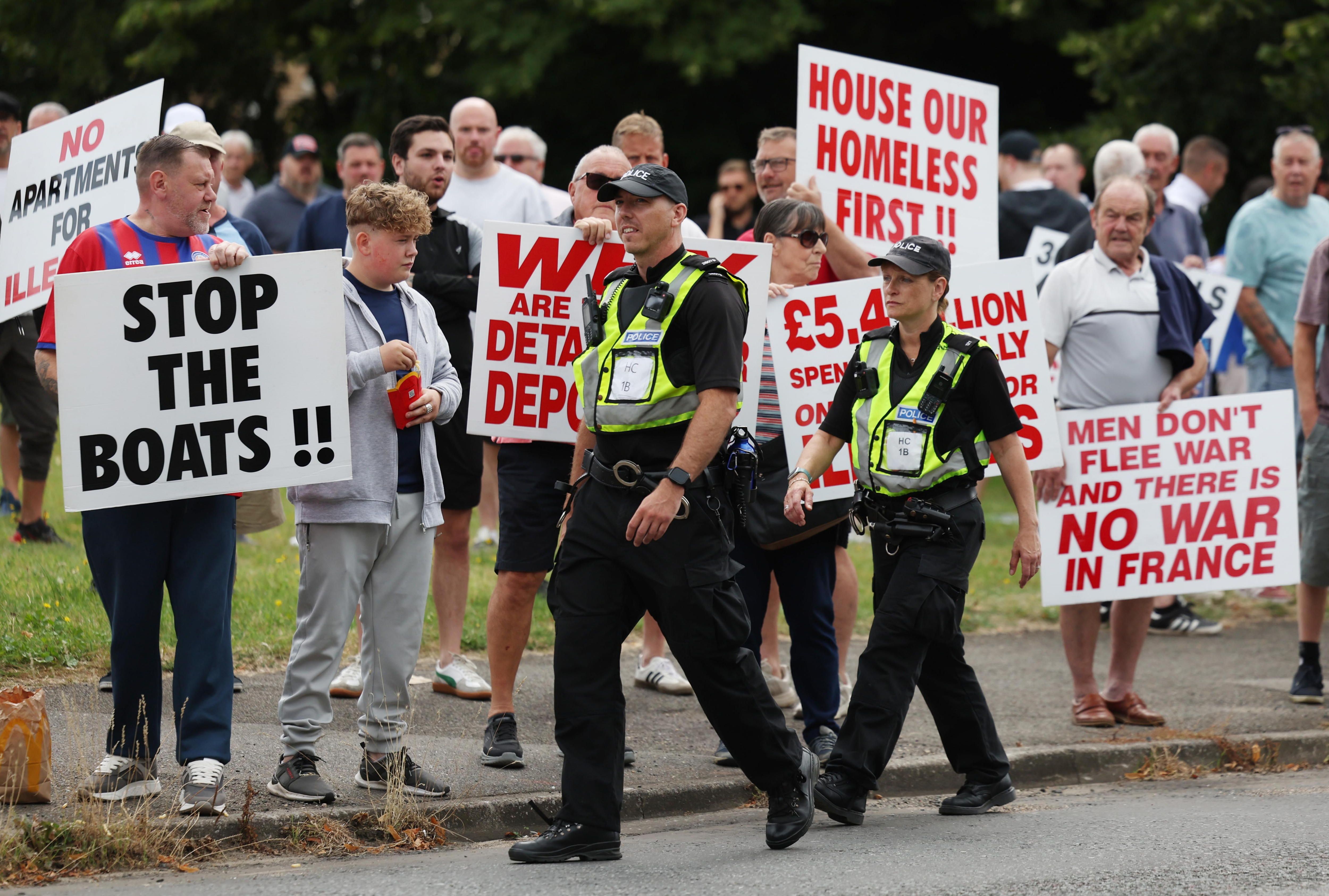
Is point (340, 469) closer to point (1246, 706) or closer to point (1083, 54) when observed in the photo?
point (1246, 706)

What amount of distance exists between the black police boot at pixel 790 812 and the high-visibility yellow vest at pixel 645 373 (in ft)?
4.13

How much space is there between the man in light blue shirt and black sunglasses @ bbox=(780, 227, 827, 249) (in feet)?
13.6

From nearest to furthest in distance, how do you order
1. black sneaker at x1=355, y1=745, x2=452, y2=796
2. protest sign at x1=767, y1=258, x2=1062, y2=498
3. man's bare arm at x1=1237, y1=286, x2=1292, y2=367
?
black sneaker at x1=355, y1=745, x2=452, y2=796
protest sign at x1=767, y1=258, x2=1062, y2=498
man's bare arm at x1=1237, y1=286, x2=1292, y2=367

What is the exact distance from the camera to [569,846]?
16.9ft

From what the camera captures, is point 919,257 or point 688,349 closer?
point 688,349

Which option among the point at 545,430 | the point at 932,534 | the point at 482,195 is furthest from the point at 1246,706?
the point at 482,195

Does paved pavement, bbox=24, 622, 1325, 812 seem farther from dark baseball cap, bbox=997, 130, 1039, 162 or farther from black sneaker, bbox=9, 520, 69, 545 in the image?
dark baseball cap, bbox=997, 130, 1039, 162

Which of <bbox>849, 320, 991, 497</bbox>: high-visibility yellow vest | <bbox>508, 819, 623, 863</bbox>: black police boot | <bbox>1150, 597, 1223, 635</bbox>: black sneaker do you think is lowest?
<bbox>508, 819, 623, 863</bbox>: black police boot

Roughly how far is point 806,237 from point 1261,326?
4.30 meters

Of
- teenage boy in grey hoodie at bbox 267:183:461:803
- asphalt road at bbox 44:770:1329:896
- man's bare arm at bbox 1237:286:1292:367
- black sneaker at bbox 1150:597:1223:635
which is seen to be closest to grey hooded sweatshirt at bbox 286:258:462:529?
teenage boy in grey hoodie at bbox 267:183:461:803

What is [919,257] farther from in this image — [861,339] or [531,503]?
[531,503]

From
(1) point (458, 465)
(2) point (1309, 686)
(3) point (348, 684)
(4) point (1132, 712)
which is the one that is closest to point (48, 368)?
(1) point (458, 465)

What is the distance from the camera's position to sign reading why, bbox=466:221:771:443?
6.36 metres

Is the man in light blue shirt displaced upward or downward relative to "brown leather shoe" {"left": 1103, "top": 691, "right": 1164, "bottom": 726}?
upward
